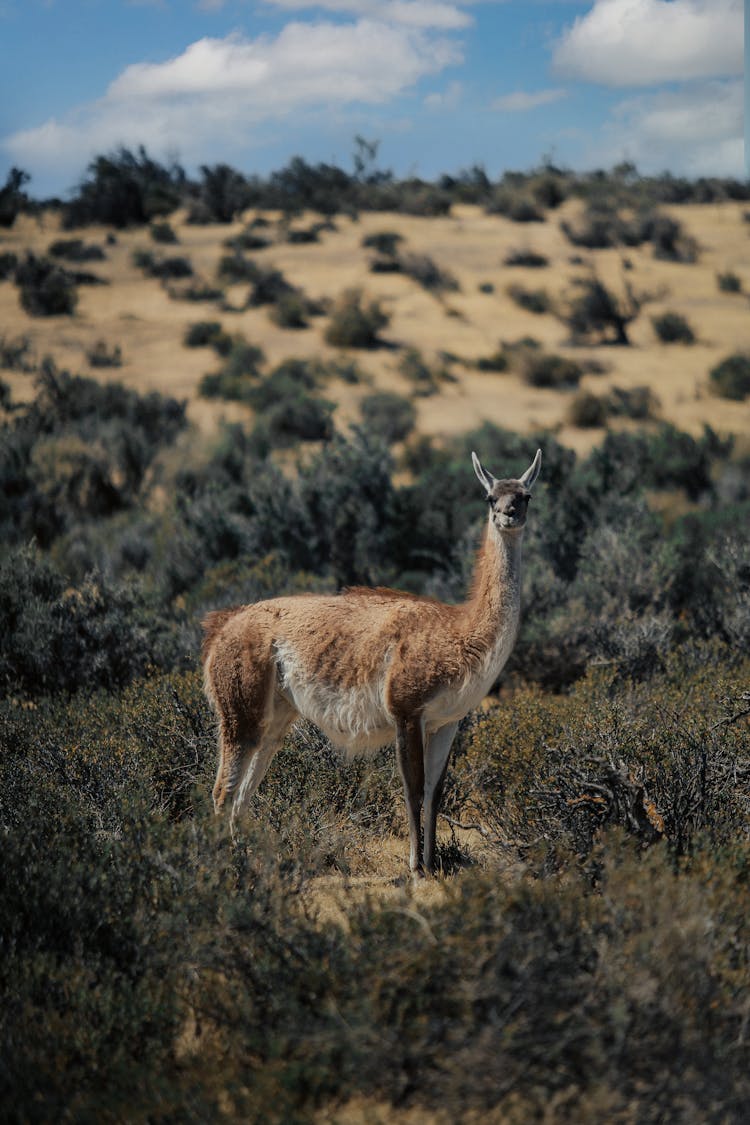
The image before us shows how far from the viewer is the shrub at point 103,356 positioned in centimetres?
2675

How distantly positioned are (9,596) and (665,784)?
5970 millimetres

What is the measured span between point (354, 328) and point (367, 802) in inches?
977

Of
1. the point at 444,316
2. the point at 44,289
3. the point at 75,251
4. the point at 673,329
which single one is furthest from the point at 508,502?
the point at 75,251

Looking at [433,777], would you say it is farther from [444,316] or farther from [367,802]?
[444,316]

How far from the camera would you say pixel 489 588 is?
17.8ft

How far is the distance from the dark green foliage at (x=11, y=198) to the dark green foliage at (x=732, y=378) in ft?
92.9

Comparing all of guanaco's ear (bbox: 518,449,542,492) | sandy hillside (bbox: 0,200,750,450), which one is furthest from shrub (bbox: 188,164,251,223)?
guanaco's ear (bbox: 518,449,542,492)

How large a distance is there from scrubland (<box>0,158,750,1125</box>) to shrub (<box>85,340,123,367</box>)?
3079mm

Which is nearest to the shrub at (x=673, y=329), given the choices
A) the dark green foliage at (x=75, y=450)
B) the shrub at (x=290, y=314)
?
the shrub at (x=290, y=314)

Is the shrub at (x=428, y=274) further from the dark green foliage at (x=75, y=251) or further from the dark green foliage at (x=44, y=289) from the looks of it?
the dark green foliage at (x=44, y=289)

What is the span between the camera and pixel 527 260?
39.7 metres

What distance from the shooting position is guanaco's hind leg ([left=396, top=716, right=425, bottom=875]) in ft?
17.5

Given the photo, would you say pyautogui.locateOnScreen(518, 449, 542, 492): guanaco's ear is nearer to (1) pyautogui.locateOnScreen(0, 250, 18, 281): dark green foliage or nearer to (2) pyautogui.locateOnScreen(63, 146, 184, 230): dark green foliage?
(1) pyautogui.locateOnScreen(0, 250, 18, 281): dark green foliage

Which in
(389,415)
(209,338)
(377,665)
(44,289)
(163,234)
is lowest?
(377,665)
